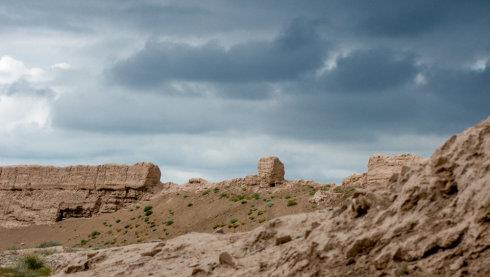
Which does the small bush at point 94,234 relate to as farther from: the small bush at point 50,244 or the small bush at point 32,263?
the small bush at point 32,263

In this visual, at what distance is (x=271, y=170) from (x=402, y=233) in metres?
32.6

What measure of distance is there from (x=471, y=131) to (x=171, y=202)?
3605cm

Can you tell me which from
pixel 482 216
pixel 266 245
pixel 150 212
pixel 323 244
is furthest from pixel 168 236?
pixel 482 216

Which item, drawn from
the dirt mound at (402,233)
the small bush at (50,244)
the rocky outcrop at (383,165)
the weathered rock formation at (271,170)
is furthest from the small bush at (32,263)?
the weathered rock formation at (271,170)

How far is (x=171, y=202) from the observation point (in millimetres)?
44594

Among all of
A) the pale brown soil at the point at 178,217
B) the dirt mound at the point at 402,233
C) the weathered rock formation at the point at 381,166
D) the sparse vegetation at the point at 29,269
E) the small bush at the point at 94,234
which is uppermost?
the weathered rock formation at the point at 381,166

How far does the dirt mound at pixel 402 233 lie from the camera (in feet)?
27.1

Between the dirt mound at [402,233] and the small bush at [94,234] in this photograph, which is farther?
the small bush at [94,234]

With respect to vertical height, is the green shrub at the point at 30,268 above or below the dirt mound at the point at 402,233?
below

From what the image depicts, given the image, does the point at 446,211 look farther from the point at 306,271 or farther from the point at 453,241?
the point at 306,271

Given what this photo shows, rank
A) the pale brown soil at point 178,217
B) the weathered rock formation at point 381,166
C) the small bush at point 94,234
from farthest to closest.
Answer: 1. the small bush at point 94,234
2. the pale brown soil at point 178,217
3. the weathered rock formation at point 381,166

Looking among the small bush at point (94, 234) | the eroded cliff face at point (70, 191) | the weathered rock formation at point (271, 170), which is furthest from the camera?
the eroded cliff face at point (70, 191)

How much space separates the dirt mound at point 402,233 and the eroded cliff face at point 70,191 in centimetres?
3556

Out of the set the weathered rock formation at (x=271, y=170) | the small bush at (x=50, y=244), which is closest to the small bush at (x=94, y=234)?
the small bush at (x=50, y=244)
